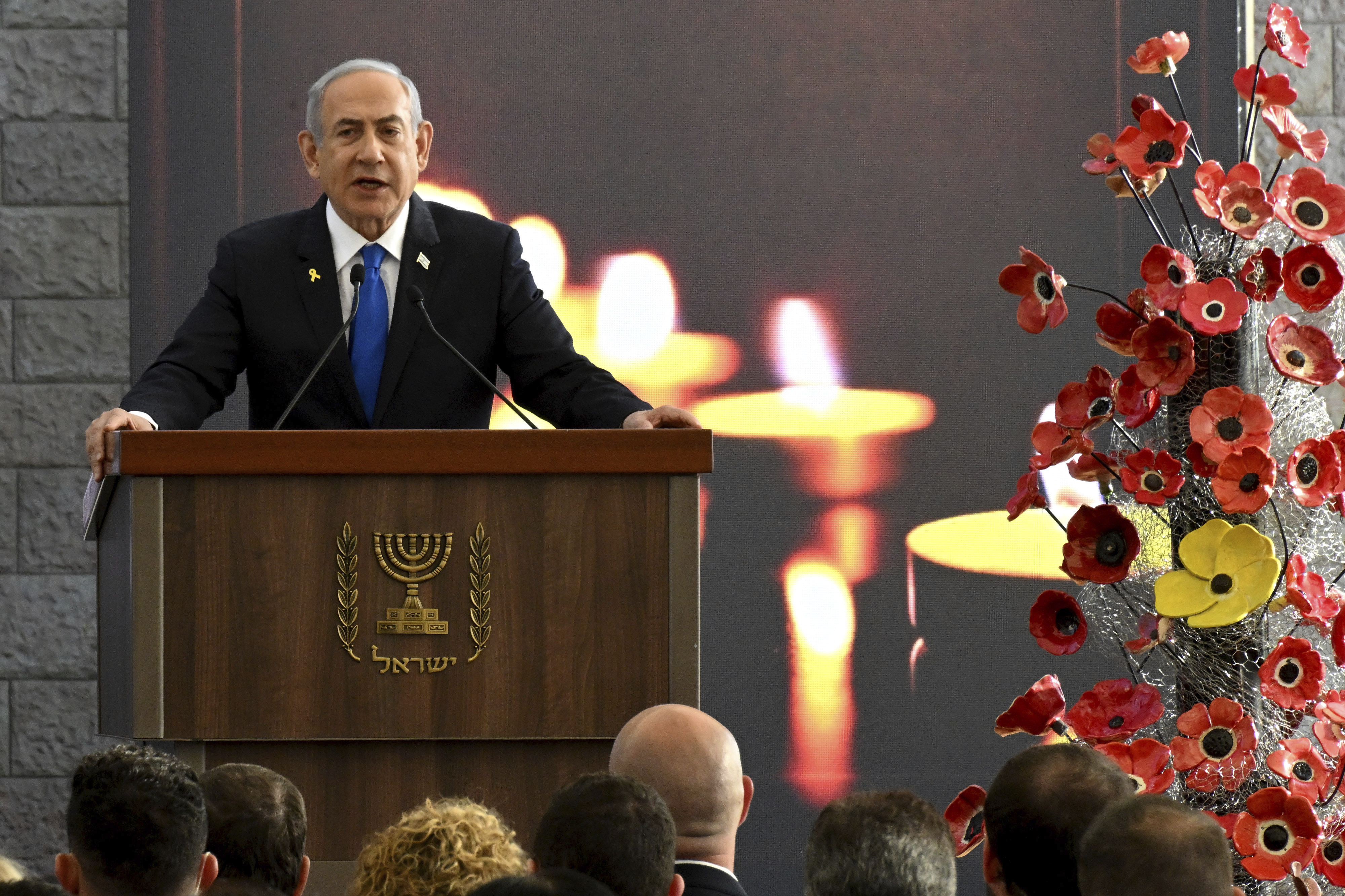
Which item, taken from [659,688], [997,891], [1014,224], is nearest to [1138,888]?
[997,891]

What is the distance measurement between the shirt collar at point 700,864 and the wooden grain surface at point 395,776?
1.01ft

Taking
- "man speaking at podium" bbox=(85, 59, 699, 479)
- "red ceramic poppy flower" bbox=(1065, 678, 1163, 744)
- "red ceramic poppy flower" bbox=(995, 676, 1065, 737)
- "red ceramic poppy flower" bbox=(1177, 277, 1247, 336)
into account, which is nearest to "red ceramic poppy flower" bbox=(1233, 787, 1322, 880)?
"red ceramic poppy flower" bbox=(1065, 678, 1163, 744)

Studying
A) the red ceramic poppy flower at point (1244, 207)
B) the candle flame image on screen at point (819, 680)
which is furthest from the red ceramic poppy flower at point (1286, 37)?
the candle flame image on screen at point (819, 680)

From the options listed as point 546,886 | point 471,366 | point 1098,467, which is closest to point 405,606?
point 471,366

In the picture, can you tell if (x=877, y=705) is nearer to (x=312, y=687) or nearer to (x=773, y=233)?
(x=773, y=233)

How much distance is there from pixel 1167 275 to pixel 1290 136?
289 millimetres

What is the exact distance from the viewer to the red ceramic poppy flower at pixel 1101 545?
2354 millimetres

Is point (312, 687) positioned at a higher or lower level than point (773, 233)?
lower

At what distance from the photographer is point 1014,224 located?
12.9ft

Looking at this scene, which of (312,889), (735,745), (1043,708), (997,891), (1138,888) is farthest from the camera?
(1043,708)

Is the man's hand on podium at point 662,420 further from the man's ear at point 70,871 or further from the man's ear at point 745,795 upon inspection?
the man's ear at point 70,871

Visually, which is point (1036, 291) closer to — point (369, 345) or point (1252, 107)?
point (1252, 107)

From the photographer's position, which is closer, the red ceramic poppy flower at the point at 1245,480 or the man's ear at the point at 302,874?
the man's ear at the point at 302,874

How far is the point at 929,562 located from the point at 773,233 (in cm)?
90
